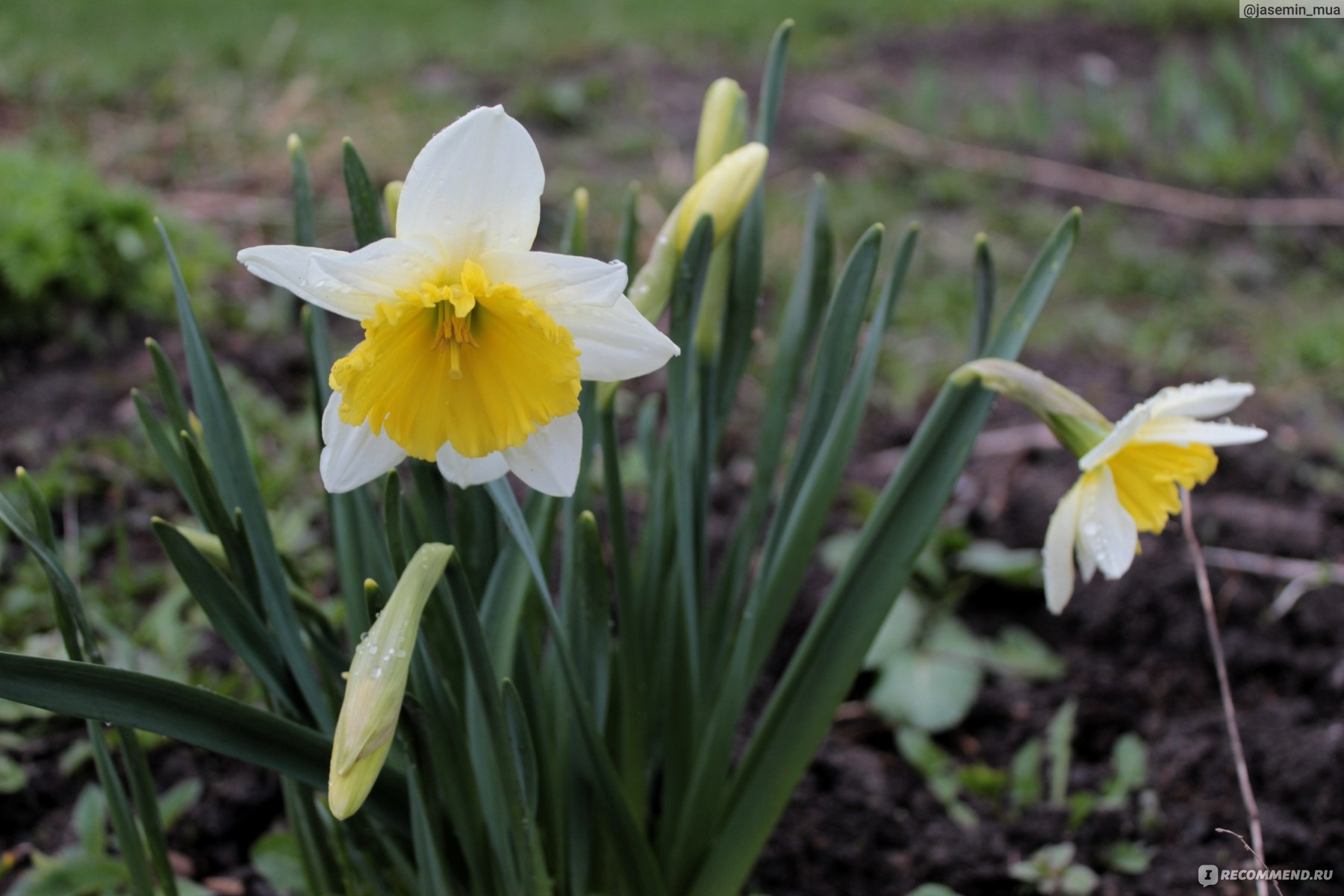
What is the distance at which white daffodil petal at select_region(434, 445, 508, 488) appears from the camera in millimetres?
918

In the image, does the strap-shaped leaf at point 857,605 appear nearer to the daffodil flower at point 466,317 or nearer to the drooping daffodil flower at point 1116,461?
the drooping daffodil flower at point 1116,461

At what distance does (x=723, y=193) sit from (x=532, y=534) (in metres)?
0.42

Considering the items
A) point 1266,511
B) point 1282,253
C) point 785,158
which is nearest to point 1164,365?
point 1266,511

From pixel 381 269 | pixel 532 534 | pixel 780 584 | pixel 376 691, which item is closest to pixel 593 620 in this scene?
pixel 532 534

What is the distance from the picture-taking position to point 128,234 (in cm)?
245

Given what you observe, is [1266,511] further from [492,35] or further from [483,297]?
[492,35]

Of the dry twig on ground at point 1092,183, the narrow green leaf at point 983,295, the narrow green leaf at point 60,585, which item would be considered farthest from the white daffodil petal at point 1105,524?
the dry twig on ground at point 1092,183

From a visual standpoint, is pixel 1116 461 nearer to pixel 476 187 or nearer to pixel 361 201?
pixel 476 187

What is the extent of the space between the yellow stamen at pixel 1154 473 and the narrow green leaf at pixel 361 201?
0.77 metres

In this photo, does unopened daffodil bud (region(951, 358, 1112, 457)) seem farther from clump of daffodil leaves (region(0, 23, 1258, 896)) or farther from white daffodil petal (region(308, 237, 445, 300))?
white daffodil petal (region(308, 237, 445, 300))

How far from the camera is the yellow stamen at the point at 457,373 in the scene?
34.1 inches

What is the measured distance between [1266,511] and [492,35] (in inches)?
167

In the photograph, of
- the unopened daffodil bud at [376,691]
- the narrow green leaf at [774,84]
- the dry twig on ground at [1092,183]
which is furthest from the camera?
the dry twig on ground at [1092,183]

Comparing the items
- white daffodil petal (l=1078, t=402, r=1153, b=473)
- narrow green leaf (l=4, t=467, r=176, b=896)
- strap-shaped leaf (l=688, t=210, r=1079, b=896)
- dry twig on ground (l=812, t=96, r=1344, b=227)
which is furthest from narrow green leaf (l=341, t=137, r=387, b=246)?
dry twig on ground (l=812, t=96, r=1344, b=227)
